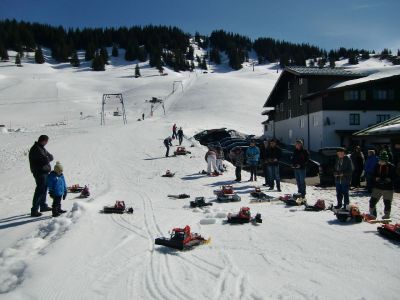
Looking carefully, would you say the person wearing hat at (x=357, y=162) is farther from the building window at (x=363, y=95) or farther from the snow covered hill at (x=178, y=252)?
the building window at (x=363, y=95)

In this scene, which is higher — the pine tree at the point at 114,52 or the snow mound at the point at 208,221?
the pine tree at the point at 114,52

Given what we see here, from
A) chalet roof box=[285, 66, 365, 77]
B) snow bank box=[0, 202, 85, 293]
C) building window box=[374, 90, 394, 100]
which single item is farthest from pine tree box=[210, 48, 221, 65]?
snow bank box=[0, 202, 85, 293]

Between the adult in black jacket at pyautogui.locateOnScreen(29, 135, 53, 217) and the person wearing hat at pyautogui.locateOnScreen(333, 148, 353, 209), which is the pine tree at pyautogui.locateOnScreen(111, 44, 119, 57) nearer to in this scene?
the adult in black jacket at pyautogui.locateOnScreen(29, 135, 53, 217)

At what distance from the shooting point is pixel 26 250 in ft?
20.5

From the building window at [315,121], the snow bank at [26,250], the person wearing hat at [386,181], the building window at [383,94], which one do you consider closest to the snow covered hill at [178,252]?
the snow bank at [26,250]

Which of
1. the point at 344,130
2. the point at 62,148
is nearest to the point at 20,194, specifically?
the point at 62,148

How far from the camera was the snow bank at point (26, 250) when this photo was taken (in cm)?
512

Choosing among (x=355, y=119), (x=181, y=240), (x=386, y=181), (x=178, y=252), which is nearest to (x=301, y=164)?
(x=386, y=181)

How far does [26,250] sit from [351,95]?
31757 millimetres

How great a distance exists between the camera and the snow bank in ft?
16.8

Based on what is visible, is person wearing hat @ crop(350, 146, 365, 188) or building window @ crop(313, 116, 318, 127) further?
building window @ crop(313, 116, 318, 127)

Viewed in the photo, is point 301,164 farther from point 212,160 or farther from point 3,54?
point 3,54

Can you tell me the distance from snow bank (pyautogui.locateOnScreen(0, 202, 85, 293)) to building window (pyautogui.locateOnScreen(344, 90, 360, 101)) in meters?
29.2

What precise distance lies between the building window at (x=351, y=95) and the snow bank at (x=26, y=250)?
29.2 m
